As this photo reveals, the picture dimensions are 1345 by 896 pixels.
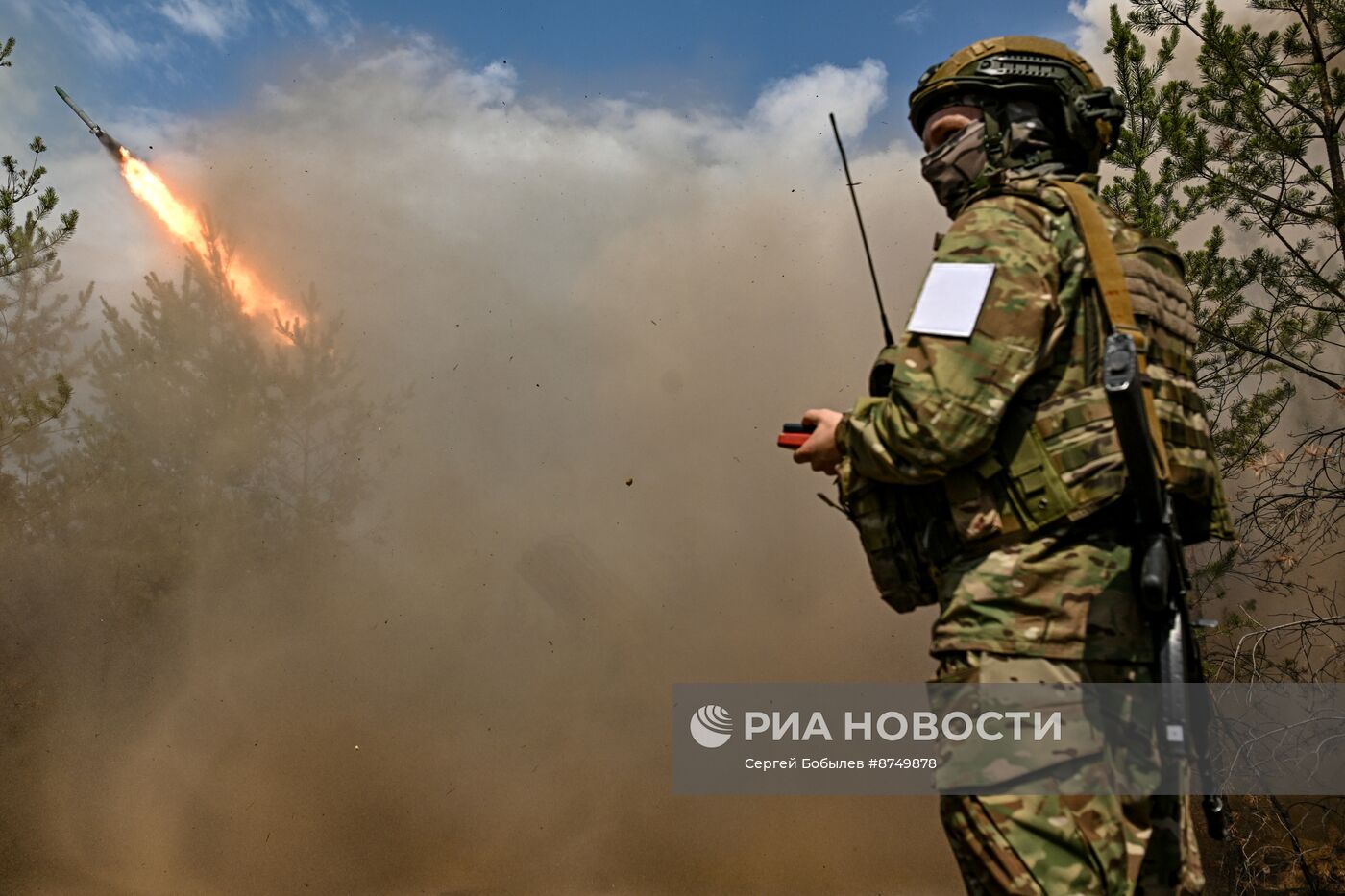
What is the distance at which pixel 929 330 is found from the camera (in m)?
2.07

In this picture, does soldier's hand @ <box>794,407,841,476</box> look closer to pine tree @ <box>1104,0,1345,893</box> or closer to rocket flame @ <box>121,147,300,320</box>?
pine tree @ <box>1104,0,1345,893</box>

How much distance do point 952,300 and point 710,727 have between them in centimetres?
370

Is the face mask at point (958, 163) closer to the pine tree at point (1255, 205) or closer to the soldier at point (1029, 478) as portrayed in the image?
the soldier at point (1029, 478)

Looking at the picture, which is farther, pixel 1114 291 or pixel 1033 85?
pixel 1033 85

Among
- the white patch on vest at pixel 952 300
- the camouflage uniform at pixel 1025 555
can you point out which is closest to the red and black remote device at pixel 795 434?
the camouflage uniform at pixel 1025 555

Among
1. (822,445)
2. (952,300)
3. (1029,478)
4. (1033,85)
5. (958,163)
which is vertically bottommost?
(1029,478)

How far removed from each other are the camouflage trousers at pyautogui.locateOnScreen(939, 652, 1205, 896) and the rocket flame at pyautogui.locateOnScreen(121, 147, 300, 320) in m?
9.29

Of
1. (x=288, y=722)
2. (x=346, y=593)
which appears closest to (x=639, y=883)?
(x=288, y=722)

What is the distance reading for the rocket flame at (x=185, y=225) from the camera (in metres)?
10.1

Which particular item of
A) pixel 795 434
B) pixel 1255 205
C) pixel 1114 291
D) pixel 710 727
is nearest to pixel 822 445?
pixel 795 434

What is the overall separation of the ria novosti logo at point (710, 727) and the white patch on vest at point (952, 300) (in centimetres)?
350

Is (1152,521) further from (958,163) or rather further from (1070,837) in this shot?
(958,163)

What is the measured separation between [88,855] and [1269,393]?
7.28 metres

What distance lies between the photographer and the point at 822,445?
7.59ft
